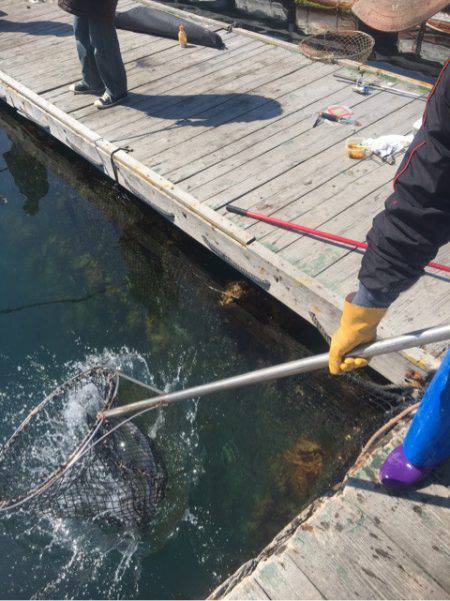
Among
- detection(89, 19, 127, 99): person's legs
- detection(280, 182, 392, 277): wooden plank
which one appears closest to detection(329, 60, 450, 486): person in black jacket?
detection(280, 182, 392, 277): wooden plank

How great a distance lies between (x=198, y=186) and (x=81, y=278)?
6.12 ft

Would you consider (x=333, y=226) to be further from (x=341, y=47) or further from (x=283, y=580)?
(x=341, y=47)

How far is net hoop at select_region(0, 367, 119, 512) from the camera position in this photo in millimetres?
3297

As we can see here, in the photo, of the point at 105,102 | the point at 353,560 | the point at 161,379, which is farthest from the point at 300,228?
the point at 105,102

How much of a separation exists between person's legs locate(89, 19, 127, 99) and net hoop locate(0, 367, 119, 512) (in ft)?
14.1

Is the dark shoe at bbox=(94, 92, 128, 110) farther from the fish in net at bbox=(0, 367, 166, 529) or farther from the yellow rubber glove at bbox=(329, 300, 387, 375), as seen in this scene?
the yellow rubber glove at bbox=(329, 300, 387, 375)

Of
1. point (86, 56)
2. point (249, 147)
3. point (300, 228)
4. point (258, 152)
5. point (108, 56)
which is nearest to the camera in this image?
point (300, 228)

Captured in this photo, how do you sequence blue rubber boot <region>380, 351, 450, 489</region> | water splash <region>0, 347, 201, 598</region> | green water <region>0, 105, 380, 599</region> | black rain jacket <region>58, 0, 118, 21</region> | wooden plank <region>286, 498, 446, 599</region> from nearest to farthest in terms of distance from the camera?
blue rubber boot <region>380, 351, 450, 489</region>, wooden plank <region>286, 498, 446, 599</region>, water splash <region>0, 347, 201, 598</region>, green water <region>0, 105, 380, 599</region>, black rain jacket <region>58, 0, 118, 21</region>

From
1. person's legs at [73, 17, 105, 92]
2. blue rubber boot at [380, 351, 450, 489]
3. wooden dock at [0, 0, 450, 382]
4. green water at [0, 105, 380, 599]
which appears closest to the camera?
blue rubber boot at [380, 351, 450, 489]

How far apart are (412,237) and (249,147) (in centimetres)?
428

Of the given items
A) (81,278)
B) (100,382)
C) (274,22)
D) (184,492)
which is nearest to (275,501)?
(184,492)

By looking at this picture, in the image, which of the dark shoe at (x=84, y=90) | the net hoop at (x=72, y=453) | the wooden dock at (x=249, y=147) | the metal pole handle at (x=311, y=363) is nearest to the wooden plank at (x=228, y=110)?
the wooden dock at (x=249, y=147)

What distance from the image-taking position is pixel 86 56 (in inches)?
266

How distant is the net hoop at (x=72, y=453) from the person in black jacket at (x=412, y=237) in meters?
1.83
